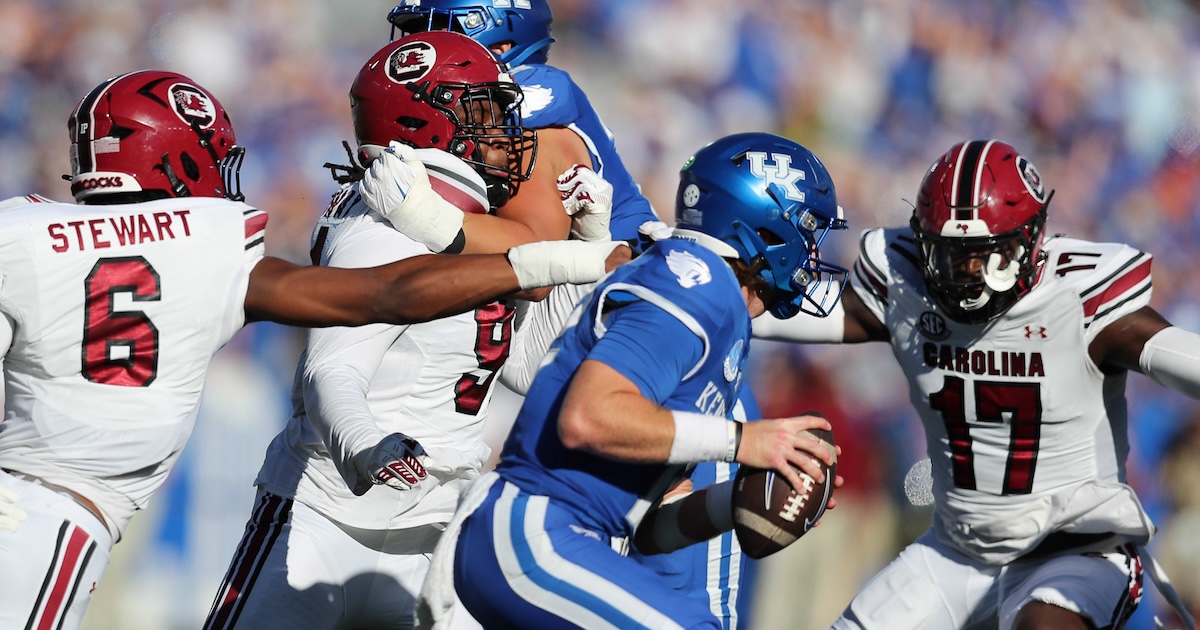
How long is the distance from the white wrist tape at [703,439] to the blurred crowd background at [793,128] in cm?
362

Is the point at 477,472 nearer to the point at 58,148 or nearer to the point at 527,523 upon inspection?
the point at 527,523

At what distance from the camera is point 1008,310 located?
4043 millimetres

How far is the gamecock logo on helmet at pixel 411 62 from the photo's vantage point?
12.1ft

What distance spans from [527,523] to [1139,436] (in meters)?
5.22

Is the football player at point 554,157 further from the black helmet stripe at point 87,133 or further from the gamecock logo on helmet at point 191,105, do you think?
the black helmet stripe at point 87,133

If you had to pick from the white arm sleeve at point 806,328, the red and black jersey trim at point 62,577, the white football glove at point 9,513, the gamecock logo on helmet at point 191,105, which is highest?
the gamecock logo on helmet at point 191,105

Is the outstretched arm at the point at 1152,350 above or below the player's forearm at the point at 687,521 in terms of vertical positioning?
above

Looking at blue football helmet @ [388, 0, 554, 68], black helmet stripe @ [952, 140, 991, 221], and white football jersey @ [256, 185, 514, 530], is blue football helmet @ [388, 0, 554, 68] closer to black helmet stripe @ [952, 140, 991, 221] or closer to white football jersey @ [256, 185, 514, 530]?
white football jersey @ [256, 185, 514, 530]

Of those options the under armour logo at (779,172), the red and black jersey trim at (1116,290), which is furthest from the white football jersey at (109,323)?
the red and black jersey trim at (1116,290)

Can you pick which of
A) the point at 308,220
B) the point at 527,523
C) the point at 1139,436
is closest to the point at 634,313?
the point at 527,523

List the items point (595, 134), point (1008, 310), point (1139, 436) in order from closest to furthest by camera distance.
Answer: point (1008, 310) < point (595, 134) < point (1139, 436)

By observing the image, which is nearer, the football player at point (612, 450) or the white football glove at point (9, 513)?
the football player at point (612, 450)

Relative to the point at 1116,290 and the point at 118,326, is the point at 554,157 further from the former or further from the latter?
the point at 1116,290

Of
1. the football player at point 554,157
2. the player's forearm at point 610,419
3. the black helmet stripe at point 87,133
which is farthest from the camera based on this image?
the football player at point 554,157
